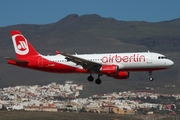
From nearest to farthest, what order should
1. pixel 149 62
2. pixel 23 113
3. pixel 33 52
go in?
pixel 149 62, pixel 33 52, pixel 23 113

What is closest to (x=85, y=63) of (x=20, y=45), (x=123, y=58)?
(x=123, y=58)

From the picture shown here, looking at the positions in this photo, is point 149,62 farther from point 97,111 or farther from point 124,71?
point 97,111

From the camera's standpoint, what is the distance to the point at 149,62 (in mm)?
82875

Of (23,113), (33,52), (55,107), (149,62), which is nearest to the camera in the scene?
(149,62)

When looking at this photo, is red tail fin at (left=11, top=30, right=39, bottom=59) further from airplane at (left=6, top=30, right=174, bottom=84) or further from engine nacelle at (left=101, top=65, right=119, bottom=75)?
engine nacelle at (left=101, top=65, right=119, bottom=75)

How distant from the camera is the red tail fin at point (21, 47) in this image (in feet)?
298

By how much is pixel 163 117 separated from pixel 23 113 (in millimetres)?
43918

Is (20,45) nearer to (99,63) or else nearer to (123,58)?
(99,63)

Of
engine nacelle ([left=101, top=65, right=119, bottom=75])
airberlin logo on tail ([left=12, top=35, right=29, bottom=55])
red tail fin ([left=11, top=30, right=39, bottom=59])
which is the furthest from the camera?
airberlin logo on tail ([left=12, top=35, right=29, bottom=55])

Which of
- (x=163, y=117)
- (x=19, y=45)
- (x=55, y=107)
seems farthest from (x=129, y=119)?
(x=19, y=45)

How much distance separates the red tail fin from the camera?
90.9 m

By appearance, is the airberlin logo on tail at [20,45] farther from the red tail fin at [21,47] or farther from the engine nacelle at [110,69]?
the engine nacelle at [110,69]

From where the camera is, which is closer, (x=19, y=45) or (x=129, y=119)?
(x=19, y=45)

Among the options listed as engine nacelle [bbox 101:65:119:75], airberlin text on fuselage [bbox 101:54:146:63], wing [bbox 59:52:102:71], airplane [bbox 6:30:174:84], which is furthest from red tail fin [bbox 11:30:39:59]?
engine nacelle [bbox 101:65:119:75]
